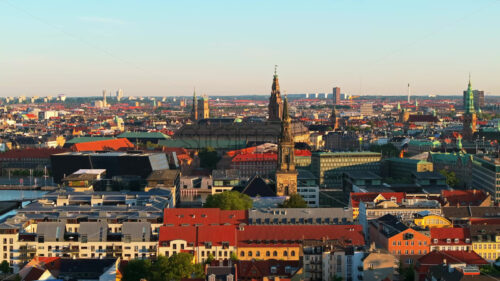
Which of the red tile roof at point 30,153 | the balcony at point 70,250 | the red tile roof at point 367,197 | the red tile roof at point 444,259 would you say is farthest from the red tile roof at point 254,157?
the red tile roof at point 444,259

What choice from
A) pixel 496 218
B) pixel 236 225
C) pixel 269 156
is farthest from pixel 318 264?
pixel 269 156

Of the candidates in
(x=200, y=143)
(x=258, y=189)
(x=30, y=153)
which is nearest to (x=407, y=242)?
(x=258, y=189)

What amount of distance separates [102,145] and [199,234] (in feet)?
281

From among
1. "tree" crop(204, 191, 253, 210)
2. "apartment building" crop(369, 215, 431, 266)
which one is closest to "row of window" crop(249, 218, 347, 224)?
"tree" crop(204, 191, 253, 210)

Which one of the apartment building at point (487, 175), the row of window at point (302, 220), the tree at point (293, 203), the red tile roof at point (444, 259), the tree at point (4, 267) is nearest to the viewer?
the red tile roof at point (444, 259)

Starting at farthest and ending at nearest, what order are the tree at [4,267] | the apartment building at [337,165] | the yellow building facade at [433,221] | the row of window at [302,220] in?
the apartment building at [337,165], the row of window at [302,220], the yellow building facade at [433,221], the tree at [4,267]

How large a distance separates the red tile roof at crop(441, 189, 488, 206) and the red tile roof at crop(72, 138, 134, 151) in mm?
72163

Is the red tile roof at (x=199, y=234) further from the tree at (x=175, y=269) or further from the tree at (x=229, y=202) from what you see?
the tree at (x=229, y=202)

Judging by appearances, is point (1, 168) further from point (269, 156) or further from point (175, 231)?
point (175, 231)

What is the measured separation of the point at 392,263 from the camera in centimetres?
4169

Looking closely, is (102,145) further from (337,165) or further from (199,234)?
(199,234)

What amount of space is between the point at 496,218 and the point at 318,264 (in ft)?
60.0

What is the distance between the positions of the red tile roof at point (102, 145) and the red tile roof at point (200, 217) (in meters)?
73.0

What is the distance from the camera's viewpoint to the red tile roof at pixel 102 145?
12662 cm
